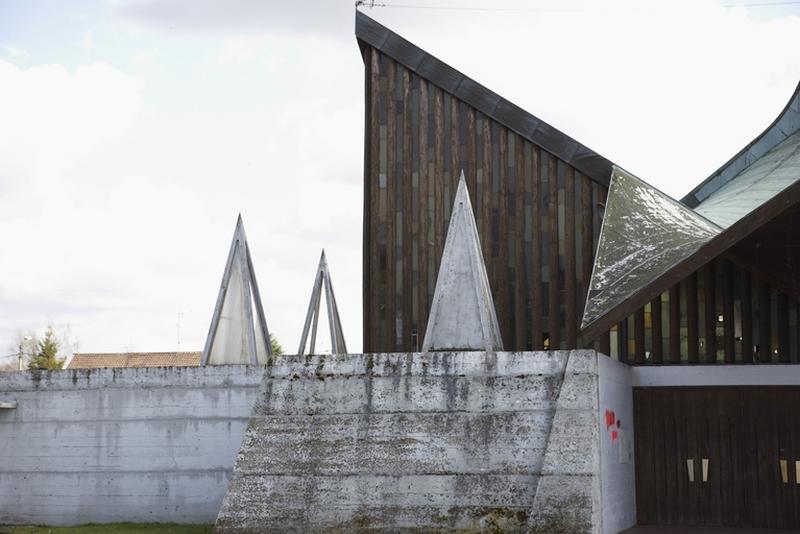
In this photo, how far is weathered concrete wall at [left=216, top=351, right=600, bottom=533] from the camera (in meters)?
17.9

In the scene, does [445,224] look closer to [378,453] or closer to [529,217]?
[529,217]

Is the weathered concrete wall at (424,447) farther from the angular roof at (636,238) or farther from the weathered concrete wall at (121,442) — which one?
the weathered concrete wall at (121,442)

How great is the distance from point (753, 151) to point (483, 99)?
28.5ft

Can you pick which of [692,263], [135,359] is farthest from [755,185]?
[135,359]

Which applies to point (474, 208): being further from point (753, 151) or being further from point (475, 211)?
point (753, 151)

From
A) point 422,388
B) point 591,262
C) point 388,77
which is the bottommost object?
point 422,388

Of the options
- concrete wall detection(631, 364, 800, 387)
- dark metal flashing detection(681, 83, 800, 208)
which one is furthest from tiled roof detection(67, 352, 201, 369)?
concrete wall detection(631, 364, 800, 387)

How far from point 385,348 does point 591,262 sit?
516 cm

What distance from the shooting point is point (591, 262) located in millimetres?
26141

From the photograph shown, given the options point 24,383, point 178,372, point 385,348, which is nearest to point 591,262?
point 385,348

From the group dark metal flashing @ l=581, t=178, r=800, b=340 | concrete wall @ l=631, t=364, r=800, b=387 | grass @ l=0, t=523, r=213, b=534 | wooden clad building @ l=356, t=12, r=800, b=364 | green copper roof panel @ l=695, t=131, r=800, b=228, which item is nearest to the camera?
dark metal flashing @ l=581, t=178, r=800, b=340

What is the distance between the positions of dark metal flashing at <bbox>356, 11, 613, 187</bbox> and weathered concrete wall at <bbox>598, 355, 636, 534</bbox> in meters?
5.80

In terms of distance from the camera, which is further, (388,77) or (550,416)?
(388,77)

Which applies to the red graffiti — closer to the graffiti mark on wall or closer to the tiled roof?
the graffiti mark on wall
